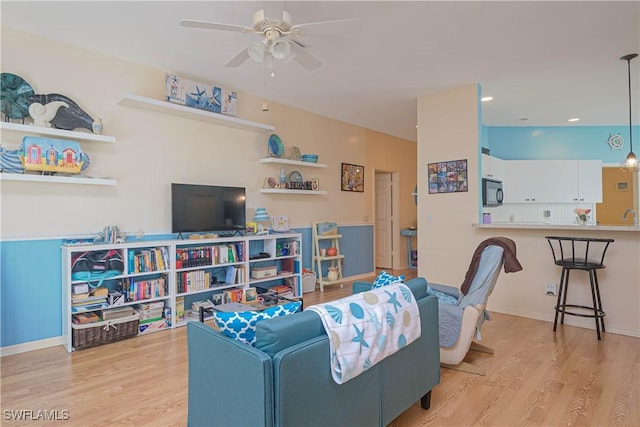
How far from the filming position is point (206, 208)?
418cm

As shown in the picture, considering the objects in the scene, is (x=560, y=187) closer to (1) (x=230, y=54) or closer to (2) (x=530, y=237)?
(2) (x=530, y=237)

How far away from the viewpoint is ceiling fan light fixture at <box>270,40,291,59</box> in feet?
8.24

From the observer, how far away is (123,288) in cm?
350

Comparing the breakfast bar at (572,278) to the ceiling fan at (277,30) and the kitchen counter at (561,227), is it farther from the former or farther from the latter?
the ceiling fan at (277,30)

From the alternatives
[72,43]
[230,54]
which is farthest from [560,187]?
[72,43]

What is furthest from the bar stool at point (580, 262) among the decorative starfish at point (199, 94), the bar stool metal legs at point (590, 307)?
the decorative starfish at point (199, 94)

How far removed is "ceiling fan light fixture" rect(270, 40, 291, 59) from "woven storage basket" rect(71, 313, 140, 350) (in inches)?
109

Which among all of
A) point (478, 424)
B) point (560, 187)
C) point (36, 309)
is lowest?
point (478, 424)

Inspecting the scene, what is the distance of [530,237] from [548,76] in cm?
188

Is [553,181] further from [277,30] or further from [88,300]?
[88,300]

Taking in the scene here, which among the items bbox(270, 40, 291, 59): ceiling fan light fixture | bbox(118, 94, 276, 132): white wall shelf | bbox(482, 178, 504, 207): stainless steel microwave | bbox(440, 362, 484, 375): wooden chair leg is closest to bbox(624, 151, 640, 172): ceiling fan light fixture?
bbox(482, 178, 504, 207): stainless steel microwave

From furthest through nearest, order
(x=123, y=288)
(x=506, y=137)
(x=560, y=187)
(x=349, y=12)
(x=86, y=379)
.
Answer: (x=506, y=137) → (x=560, y=187) → (x=123, y=288) → (x=349, y=12) → (x=86, y=379)

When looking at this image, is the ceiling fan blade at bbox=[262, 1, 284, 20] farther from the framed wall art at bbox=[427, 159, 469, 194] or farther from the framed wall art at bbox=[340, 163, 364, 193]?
the framed wall art at bbox=[340, 163, 364, 193]

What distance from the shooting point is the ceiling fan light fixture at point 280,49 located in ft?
8.24
